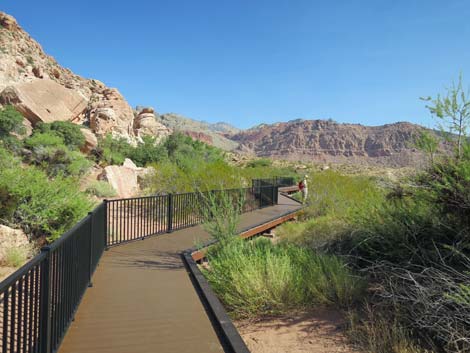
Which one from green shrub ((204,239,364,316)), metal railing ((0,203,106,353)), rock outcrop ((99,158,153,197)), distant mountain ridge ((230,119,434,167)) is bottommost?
green shrub ((204,239,364,316))

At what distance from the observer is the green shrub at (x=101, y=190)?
16.5 metres

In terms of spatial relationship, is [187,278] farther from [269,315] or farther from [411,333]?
[411,333]

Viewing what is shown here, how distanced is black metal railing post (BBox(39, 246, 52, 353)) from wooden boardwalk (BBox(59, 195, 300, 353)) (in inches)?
25.7

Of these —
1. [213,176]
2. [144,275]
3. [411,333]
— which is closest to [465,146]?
[411,333]

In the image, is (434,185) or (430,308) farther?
(434,185)

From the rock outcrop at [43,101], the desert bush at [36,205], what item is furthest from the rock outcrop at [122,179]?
the rock outcrop at [43,101]

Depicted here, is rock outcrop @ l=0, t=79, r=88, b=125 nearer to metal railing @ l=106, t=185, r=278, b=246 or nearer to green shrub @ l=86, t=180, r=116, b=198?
green shrub @ l=86, t=180, r=116, b=198

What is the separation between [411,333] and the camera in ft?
15.1

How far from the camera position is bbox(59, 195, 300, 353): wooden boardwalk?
3645 millimetres

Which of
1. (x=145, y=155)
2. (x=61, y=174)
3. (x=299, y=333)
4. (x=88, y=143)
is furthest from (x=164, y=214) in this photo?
(x=88, y=143)

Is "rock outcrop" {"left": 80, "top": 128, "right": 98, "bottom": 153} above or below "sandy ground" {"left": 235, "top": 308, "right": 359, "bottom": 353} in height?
above

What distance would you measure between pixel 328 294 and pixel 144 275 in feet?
11.5

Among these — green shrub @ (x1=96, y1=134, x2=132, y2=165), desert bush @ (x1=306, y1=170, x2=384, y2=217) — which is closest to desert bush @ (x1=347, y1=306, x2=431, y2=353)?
desert bush @ (x1=306, y1=170, x2=384, y2=217)

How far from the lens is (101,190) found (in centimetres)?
1642
